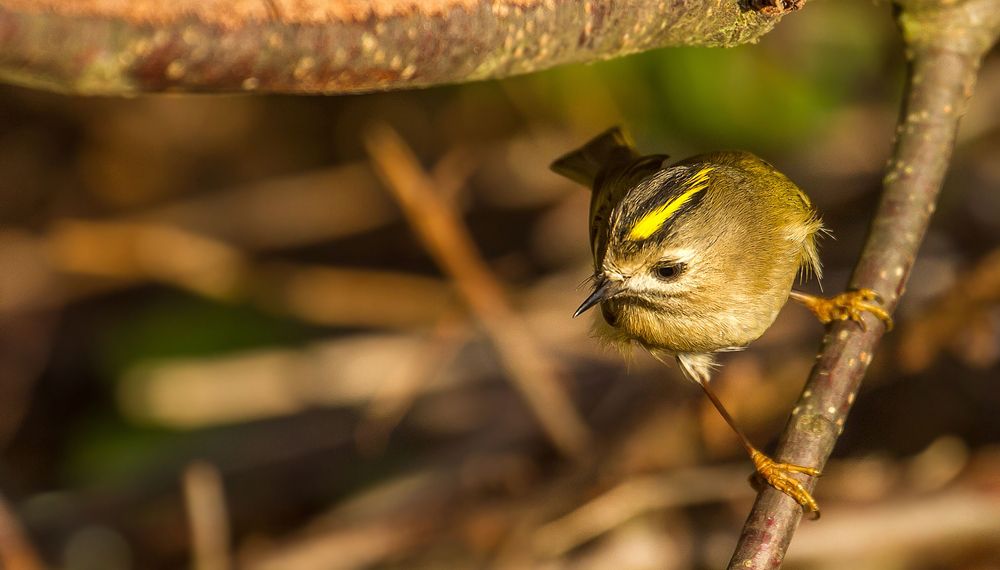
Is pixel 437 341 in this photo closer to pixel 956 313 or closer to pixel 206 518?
pixel 206 518

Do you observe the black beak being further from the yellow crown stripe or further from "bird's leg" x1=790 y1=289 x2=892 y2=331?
"bird's leg" x1=790 y1=289 x2=892 y2=331

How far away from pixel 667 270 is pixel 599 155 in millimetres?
603

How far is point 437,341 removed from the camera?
535 cm

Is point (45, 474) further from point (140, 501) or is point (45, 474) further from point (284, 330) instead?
point (284, 330)

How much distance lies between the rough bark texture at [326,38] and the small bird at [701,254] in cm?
66

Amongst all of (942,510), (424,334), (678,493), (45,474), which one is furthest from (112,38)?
(45,474)

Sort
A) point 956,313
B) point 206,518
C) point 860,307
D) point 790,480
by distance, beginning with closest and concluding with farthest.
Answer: point 790,480 < point 860,307 < point 956,313 < point 206,518

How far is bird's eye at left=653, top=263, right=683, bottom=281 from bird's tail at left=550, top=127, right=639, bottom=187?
521mm

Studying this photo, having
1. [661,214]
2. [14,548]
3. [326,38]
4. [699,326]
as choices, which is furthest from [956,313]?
[14,548]

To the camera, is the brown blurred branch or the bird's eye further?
the brown blurred branch

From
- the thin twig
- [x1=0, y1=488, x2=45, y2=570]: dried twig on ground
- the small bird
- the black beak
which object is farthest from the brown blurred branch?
the black beak

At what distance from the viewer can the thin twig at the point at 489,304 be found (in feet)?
16.1

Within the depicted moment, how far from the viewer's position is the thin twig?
4.92 meters

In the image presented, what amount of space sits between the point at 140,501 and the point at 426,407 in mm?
1428
